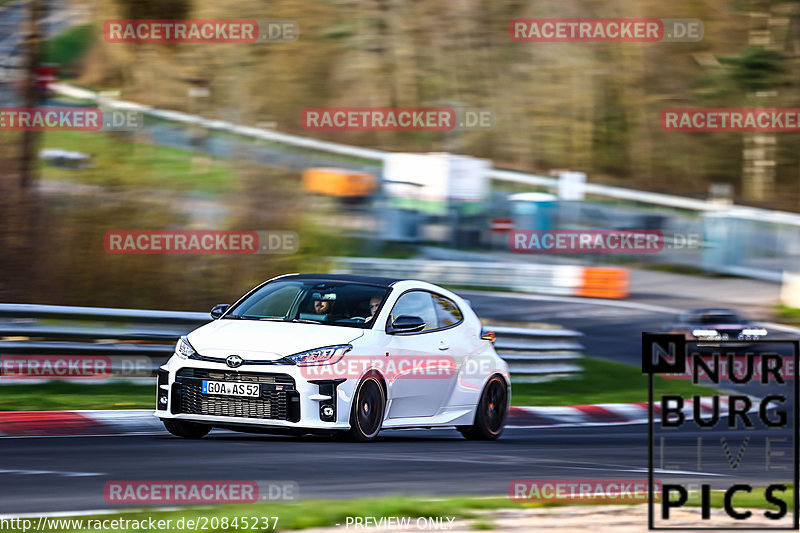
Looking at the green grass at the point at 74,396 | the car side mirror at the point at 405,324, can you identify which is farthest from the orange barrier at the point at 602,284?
the car side mirror at the point at 405,324

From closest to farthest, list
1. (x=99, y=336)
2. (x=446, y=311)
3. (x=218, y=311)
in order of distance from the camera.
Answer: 1. (x=218, y=311)
2. (x=446, y=311)
3. (x=99, y=336)

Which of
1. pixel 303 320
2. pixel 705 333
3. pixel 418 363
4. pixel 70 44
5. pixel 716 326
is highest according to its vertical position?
pixel 70 44

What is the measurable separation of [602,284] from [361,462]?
1950 cm

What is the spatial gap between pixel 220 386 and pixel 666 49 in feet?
113

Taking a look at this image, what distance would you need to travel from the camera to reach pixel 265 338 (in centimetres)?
980

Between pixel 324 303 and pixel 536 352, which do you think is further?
pixel 536 352

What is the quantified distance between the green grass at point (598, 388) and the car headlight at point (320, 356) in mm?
5977

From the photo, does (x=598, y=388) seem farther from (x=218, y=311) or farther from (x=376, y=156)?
(x=376, y=156)

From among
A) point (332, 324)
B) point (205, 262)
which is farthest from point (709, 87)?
point (332, 324)

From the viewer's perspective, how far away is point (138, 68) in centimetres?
2028

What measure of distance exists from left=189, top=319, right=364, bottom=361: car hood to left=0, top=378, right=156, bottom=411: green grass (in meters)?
2.73

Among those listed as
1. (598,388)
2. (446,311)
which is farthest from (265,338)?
(598,388)

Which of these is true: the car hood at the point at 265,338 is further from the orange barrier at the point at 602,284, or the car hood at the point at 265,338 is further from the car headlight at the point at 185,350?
the orange barrier at the point at 602,284

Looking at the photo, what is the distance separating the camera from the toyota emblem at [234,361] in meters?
9.60
